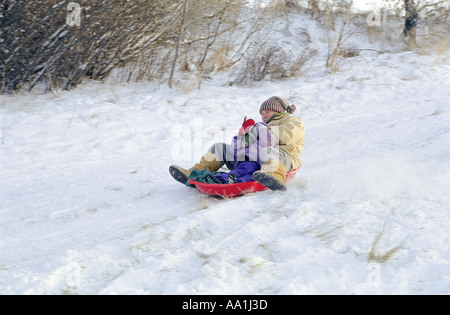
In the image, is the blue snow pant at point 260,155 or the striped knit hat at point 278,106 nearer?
the blue snow pant at point 260,155

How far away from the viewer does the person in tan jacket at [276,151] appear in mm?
3410

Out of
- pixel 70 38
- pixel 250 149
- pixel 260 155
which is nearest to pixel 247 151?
pixel 250 149

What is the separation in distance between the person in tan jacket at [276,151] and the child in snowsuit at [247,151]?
6 cm

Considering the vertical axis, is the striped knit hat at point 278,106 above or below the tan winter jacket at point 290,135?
above

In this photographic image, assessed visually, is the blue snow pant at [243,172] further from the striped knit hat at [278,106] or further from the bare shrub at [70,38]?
the bare shrub at [70,38]

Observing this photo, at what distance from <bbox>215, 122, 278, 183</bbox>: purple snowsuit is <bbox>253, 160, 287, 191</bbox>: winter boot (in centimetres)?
17

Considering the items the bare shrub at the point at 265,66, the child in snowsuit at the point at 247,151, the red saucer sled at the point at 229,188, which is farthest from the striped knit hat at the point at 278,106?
the bare shrub at the point at 265,66

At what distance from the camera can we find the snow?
2209mm

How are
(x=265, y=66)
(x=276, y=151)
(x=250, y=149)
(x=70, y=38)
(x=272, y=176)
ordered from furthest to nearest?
(x=265, y=66) < (x=70, y=38) < (x=250, y=149) < (x=276, y=151) < (x=272, y=176)

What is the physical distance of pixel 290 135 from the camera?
363 centimetres

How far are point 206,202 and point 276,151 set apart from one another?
63cm

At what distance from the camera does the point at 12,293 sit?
6.74ft

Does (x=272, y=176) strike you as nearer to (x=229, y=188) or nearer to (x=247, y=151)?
(x=229, y=188)
